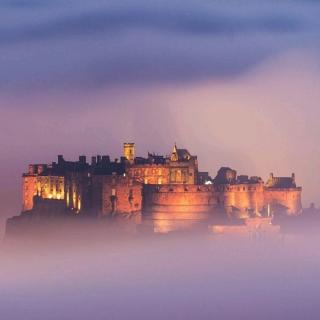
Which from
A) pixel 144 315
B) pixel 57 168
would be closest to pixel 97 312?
pixel 144 315

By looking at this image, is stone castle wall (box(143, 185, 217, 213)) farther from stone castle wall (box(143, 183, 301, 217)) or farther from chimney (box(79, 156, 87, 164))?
chimney (box(79, 156, 87, 164))

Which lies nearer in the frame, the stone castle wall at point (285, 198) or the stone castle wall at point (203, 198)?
the stone castle wall at point (203, 198)

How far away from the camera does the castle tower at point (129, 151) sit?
295 ft

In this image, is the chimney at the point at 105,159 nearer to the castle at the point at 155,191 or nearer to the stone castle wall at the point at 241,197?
the castle at the point at 155,191

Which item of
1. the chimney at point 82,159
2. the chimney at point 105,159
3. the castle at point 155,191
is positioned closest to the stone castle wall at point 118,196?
the castle at point 155,191

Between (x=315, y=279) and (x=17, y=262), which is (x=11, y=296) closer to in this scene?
(x=17, y=262)

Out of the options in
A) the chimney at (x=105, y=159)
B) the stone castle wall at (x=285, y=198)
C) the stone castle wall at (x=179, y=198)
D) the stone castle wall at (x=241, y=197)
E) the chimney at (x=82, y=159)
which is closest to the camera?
the stone castle wall at (x=179, y=198)

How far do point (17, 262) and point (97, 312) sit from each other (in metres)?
5.92

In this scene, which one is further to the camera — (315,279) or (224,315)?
(315,279)

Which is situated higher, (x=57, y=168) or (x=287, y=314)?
(x=57, y=168)

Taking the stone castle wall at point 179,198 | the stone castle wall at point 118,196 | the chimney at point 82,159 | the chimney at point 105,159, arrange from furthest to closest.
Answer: the chimney at point 82,159 → the chimney at point 105,159 → the stone castle wall at point 179,198 → the stone castle wall at point 118,196

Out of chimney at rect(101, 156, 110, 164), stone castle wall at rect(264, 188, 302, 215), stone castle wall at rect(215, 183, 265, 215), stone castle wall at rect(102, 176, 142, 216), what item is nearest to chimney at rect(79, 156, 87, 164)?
chimney at rect(101, 156, 110, 164)

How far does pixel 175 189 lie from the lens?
88312mm

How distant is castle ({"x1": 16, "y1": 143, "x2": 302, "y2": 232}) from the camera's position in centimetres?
8719
